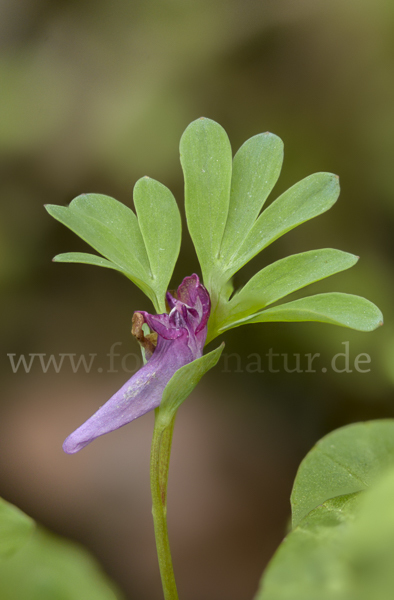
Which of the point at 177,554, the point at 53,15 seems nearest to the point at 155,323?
the point at 177,554

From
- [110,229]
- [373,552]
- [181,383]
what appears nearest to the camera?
[373,552]

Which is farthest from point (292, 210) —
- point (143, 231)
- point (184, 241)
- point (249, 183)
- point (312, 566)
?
point (184, 241)

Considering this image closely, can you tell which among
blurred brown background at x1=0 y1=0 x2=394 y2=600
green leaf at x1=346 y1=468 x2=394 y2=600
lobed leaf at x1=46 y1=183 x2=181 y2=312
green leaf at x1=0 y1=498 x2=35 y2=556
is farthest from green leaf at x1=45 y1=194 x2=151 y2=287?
blurred brown background at x1=0 y1=0 x2=394 y2=600

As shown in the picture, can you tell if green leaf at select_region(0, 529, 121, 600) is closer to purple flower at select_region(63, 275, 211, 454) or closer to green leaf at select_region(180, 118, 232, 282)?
purple flower at select_region(63, 275, 211, 454)

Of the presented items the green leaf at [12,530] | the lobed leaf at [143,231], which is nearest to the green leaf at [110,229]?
the lobed leaf at [143,231]

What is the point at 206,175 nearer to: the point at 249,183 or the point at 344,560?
the point at 249,183

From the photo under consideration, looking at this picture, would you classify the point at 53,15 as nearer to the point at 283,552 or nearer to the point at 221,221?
the point at 221,221
